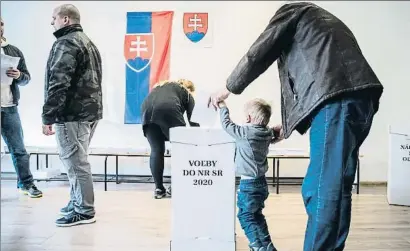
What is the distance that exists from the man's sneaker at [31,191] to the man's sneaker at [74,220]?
0.84 meters

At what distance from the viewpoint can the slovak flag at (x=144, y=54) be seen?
13.7 ft

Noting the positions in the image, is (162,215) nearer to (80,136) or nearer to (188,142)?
(80,136)

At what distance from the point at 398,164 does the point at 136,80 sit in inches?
92.0

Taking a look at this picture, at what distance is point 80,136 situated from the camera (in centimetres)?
247

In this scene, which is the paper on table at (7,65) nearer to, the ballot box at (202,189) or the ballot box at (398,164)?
the ballot box at (202,189)

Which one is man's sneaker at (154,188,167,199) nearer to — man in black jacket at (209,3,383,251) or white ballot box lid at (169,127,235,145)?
white ballot box lid at (169,127,235,145)

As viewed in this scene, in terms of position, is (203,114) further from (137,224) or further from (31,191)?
(137,224)

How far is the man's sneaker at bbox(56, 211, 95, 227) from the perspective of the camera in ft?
8.05

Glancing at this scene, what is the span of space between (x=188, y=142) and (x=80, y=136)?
846 millimetres

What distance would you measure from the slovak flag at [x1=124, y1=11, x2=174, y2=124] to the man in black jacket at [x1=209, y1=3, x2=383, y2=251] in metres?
2.79

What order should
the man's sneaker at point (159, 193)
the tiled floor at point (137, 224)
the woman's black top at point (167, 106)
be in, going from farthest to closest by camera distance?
the man's sneaker at point (159, 193) < the woman's black top at point (167, 106) < the tiled floor at point (137, 224)

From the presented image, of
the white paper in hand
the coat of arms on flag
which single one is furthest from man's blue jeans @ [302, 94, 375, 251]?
the coat of arms on flag

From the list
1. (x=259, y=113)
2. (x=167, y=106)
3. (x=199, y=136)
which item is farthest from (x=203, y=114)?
(x=199, y=136)

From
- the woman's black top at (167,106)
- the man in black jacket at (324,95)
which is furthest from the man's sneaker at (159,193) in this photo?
the man in black jacket at (324,95)
